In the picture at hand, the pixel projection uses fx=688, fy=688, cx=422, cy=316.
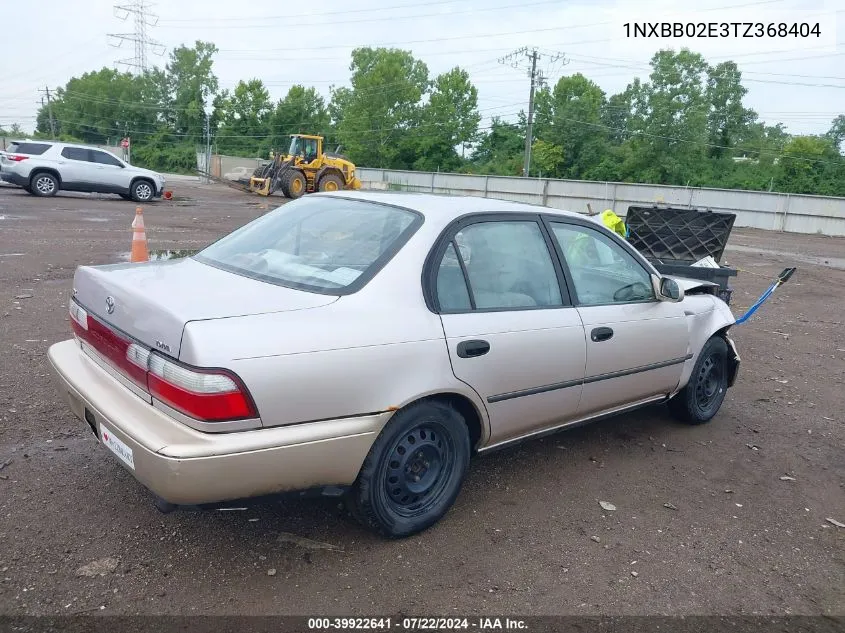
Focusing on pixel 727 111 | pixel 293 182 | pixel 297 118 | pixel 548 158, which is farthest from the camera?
pixel 297 118

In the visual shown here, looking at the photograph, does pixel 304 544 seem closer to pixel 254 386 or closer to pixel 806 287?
pixel 254 386

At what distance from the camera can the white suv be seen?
64.3 feet

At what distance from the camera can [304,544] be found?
3.16 m

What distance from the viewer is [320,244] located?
347 centimetres

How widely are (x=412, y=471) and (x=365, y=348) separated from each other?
0.73 meters

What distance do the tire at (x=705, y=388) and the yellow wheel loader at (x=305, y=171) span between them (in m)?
22.4

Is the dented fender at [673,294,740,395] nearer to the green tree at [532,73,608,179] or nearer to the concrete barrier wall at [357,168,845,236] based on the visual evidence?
the concrete barrier wall at [357,168,845,236]

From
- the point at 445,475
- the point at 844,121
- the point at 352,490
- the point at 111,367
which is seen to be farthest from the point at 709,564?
the point at 844,121

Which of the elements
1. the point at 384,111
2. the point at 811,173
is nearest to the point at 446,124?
the point at 384,111

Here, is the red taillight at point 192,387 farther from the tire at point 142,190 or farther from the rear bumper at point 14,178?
the tire at point 142,190

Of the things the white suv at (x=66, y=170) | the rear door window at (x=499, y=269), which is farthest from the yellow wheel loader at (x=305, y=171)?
the rear door window at (x=499, y=269)

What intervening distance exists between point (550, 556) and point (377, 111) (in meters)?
71.9

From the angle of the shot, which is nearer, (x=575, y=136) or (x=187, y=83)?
(x=575, y=136)

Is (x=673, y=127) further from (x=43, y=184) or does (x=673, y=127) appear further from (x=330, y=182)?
A: (x=43, y=184)
